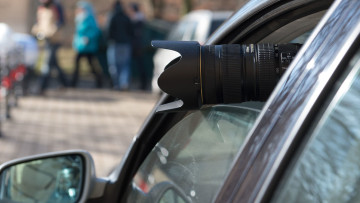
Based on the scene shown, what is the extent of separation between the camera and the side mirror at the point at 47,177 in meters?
2.38

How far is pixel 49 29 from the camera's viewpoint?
13.3m

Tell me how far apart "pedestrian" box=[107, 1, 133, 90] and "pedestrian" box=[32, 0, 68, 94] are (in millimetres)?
1544

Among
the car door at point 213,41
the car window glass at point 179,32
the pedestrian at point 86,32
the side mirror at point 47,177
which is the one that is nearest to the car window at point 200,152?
the car door at point 213,41

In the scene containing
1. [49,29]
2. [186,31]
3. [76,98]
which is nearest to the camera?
[186,31]

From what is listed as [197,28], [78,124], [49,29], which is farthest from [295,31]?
[49,29]

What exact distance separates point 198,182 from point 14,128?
838 cm

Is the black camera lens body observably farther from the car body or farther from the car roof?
the car body

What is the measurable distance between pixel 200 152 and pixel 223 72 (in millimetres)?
226

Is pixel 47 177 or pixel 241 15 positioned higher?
pixel 241 15

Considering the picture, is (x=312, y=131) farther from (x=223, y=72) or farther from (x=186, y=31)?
(x=186, y=31)

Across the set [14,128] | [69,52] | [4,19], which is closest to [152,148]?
[14,128]

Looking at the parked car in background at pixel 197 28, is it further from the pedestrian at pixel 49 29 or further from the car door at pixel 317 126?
the car door at pixel 317 126

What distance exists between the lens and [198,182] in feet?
5.90

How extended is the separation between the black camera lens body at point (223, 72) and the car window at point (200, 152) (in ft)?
0.37
